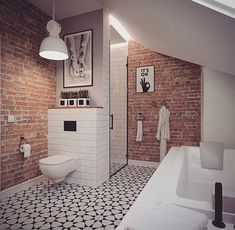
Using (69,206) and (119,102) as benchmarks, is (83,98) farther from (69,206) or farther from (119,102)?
(69,206)

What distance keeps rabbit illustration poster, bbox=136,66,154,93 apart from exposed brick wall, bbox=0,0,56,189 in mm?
1796

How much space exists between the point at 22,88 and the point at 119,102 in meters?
2.12

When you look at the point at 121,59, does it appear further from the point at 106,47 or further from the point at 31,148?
the point at 31,148

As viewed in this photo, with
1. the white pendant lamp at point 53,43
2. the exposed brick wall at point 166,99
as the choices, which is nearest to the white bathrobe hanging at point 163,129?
the exposed brick wall at point 166,99

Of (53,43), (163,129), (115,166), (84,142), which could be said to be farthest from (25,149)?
(163,129)

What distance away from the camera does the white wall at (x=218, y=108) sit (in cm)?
309

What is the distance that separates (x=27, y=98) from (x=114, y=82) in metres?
2.06

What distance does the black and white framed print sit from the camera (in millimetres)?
3152

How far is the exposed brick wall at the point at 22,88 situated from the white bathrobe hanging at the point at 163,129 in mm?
2105

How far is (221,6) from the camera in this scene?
1269 millimetres

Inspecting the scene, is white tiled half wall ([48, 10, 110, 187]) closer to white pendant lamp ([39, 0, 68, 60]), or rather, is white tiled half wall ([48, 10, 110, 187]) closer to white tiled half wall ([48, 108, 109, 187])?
white tiled half wall ([48, 108, 109, 187])

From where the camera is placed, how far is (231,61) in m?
2.29

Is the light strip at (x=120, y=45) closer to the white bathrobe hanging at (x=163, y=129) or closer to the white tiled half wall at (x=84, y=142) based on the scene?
the white bathrobe hanging at (x=163, y=129)

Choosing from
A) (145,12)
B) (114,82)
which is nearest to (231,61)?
(145,12)
